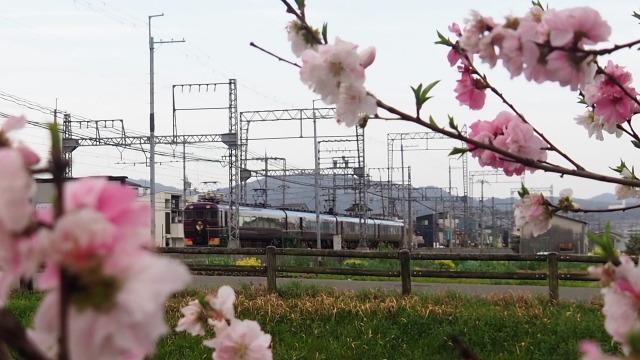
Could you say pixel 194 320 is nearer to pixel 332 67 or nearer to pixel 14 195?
pixel 332 67

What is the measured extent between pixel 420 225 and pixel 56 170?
70199 millimetres

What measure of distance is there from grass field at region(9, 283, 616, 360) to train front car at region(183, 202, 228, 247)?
711 inches

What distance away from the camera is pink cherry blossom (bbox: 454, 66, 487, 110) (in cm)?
177

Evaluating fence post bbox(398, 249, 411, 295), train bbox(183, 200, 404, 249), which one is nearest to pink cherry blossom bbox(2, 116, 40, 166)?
fence post bbox(398, 249, 411, 295)

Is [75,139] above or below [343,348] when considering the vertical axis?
above

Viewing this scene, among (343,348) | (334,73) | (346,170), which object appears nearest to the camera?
(334,73)

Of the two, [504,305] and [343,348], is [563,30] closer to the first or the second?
[343,348]

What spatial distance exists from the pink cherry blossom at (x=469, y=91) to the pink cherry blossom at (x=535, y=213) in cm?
28

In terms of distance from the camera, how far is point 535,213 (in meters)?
1.78

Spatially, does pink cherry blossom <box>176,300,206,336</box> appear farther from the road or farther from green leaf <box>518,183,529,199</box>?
the road

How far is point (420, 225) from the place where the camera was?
69.8 meters

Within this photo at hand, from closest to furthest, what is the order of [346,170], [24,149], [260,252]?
[24,149] < [260,252] < [346,170]

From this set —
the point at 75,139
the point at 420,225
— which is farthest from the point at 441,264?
the point at 420,225

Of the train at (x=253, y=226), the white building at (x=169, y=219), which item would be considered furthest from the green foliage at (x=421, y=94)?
the white building at (x=169, y=219)
